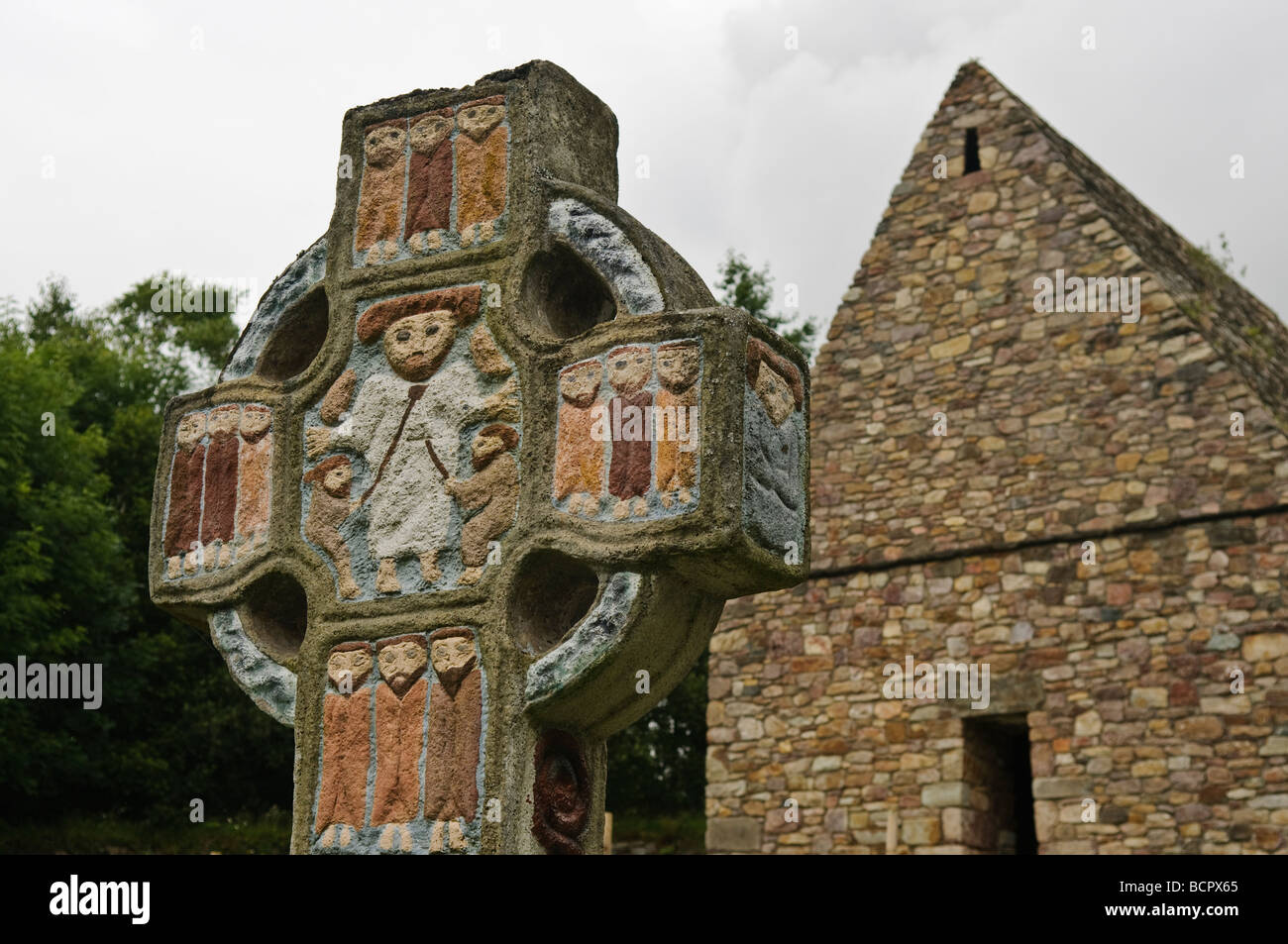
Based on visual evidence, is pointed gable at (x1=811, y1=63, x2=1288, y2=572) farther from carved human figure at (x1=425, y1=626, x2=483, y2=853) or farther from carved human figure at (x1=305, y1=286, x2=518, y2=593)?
carved human figure at (x1=425, y1=626, x2=483, y2=853)

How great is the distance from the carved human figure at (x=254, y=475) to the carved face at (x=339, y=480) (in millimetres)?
184

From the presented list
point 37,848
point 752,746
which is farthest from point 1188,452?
point 37,848

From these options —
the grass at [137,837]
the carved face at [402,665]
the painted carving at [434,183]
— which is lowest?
the grass at [137,837]

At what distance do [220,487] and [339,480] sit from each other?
397 millimetres

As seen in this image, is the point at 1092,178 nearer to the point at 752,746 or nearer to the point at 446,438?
the point at 752,746

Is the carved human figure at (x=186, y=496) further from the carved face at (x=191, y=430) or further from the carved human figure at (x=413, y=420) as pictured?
the carved human figure at (x=413, y=420)

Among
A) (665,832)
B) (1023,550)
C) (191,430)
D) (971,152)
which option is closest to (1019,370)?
(1023,550)

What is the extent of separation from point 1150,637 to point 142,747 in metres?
12.7

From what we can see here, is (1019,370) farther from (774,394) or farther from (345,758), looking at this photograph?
(345,758)

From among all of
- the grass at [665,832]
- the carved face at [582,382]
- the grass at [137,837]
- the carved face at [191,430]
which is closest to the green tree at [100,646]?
the grass at [137,837]

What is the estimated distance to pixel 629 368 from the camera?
333cm

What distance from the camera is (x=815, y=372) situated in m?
13.0

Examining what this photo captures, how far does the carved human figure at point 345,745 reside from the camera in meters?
3.36

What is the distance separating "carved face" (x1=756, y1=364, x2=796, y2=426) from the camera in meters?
3.32
